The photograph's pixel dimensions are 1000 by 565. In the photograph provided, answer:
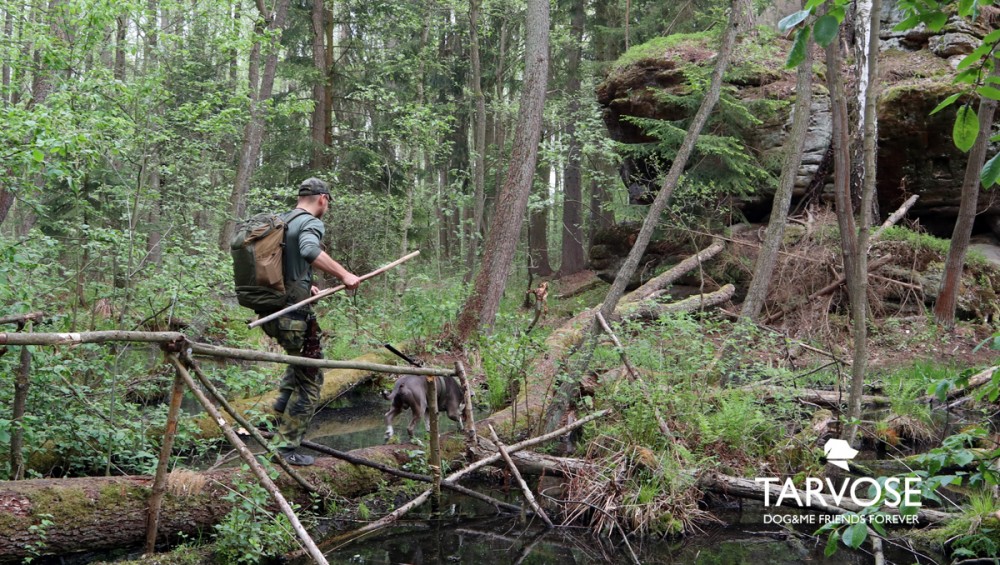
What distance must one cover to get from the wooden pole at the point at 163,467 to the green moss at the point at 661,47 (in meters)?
16.2

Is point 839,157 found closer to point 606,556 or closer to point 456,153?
point 606,556

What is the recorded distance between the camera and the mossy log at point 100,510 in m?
5.04

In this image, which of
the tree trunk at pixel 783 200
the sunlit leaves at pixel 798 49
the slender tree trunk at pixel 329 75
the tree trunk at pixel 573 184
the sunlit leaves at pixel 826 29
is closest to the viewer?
the sunlit leaves at pixel 826 29

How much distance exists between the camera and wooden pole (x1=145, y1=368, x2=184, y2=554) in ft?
16.3

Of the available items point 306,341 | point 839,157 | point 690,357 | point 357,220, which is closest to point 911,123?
point 839,157

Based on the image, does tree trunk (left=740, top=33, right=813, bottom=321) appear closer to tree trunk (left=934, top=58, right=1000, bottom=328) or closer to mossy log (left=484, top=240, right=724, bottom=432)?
mossy log (left=484, top=240, right=724, bottom=432)

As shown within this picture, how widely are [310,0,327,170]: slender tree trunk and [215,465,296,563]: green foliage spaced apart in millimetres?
15897

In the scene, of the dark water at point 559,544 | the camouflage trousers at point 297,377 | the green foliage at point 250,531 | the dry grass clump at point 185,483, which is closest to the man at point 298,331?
the camouflage trousers at point 297,377

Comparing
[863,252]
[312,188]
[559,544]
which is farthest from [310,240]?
[863,252]

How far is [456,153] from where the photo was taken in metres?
27.6

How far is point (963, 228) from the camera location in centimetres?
1352

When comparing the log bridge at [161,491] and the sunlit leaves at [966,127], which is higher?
the sunlit leaves at [966,127]

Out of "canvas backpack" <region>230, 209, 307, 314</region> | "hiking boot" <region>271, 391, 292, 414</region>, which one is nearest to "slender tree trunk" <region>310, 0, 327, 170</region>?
"canvas backpack" <region>230, 209, 307, 314</region>

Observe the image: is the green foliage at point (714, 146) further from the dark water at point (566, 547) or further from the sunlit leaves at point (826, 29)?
the sunlit leaves at point (826, 29)
